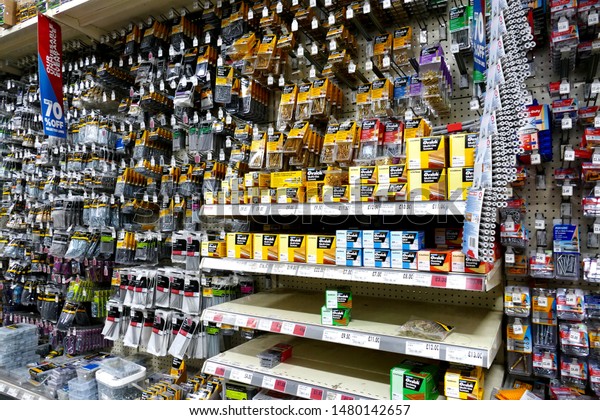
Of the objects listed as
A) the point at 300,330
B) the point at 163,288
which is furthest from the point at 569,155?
the point at 163,288

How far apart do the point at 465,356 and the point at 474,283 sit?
27cm

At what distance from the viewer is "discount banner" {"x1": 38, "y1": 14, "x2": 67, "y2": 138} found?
10.0 feet

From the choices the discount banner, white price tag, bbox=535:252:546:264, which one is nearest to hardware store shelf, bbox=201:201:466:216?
white price tag, bbox=535:252:546:264

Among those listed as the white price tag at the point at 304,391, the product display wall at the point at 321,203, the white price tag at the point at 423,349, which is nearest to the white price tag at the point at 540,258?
the product display wall at the point at 321,203

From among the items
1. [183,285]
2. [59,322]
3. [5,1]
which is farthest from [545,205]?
[5,1]

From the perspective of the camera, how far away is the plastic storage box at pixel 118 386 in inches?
103

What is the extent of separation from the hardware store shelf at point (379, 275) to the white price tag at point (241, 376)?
507mm

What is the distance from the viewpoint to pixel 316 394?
1721mm

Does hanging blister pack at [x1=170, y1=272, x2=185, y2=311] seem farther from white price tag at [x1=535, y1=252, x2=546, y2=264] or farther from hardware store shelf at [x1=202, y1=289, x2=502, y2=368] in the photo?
white price tag at [x1=535, y1=252, x2=546, y2=264]

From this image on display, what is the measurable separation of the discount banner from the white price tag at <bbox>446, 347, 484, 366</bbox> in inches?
130

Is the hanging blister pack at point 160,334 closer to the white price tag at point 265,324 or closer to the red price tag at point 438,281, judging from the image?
the white price tag at point 265,324

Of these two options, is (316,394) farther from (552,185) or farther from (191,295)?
(552,185)

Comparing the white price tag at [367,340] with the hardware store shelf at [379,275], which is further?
the white price tag at [367,340]

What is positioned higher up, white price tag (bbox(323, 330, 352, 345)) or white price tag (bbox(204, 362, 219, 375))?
white price tag (bbox(323, 330, 352, 345))
